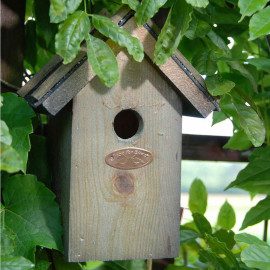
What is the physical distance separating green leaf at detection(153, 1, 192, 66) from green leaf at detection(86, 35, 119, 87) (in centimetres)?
10

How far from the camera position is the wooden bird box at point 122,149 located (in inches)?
42.9

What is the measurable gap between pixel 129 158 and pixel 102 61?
232mm

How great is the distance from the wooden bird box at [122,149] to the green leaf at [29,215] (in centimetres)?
3

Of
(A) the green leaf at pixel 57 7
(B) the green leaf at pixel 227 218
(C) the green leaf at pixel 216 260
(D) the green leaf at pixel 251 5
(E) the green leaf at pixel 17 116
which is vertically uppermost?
(D) the green leaf at pixel 251 5

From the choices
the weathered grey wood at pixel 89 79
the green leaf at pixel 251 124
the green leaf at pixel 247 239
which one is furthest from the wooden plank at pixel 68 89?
the green leaf at pixel 247 239

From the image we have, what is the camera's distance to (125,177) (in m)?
1.13

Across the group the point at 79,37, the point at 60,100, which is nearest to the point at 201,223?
the point at 60,100

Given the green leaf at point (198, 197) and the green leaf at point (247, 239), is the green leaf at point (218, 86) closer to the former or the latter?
the green leaf at point (247, 239)

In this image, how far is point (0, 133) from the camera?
0.82 m

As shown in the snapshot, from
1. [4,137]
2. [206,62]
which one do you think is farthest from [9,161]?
[206,62]

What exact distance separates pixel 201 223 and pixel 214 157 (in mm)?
352

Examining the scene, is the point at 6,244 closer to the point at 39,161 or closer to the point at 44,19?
the point at 39,161

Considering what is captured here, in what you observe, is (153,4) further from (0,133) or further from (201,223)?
(201,223)

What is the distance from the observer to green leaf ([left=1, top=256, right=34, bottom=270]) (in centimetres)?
96
